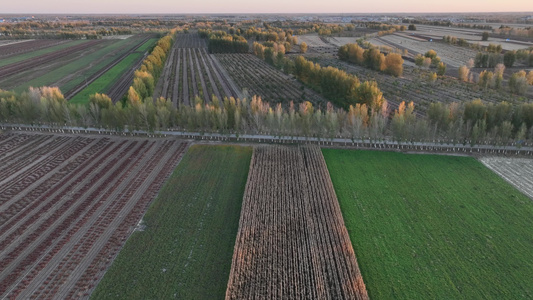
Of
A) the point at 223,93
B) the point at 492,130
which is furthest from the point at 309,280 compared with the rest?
the point at 223,93

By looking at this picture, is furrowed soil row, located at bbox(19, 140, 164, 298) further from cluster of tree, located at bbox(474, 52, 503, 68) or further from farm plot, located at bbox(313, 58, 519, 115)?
cluster of tree, located at bbox(474, 52, 503, 68)

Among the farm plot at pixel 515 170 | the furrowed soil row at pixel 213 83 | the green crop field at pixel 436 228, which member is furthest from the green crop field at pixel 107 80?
the farm plot at pixel 515 170

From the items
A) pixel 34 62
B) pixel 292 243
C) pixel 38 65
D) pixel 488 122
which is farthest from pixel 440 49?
pixel 34 62

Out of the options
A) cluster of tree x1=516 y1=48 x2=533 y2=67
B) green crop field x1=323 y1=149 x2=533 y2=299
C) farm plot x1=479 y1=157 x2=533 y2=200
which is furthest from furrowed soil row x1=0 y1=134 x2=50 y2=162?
cluster of tree x1=516 y1=48 x2=533 y2=67

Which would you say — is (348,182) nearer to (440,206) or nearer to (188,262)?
(440,206)

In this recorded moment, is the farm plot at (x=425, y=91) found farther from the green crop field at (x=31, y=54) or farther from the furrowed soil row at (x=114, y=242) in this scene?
the green crop field at (x=31, y=54)

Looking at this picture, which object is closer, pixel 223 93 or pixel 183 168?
pixel 183 168

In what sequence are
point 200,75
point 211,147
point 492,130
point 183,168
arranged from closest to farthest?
point 183,168, point 492,130, point 211,147, point 200,75
